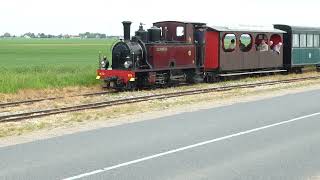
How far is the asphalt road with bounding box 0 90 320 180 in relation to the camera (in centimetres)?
765

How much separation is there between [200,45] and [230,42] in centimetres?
287

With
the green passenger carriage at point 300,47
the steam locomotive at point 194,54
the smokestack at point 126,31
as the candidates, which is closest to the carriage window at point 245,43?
the steam locomotive at point 194,54

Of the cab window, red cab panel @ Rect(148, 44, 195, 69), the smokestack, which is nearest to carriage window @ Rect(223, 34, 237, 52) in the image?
red cab panel @ Rect(148, 44, 195, 69)

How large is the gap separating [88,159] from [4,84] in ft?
46.0

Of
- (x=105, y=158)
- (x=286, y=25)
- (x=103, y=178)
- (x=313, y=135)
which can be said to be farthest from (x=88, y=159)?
(x=286, y=25)

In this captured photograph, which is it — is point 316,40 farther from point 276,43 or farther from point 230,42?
point 230,42

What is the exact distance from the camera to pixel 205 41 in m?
26.3

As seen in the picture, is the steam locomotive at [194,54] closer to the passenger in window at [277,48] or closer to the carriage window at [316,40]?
the passenger in window at [277,48]

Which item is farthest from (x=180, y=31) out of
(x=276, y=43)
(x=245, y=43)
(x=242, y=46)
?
(x=276, y=43)

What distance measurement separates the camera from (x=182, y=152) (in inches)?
358

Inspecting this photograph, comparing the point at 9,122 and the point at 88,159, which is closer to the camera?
the point at 88,159

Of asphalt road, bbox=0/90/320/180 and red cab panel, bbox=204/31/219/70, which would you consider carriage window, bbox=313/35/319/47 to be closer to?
red cab panel, bbox=204/31/219/70

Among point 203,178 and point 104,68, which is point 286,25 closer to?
point 104,68

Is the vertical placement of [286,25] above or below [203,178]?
above
